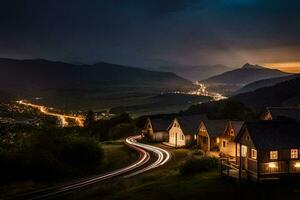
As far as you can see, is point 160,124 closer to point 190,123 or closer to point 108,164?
point 190,123

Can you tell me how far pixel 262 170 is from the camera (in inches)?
1607

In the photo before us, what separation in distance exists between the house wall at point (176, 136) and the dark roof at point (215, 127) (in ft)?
27.4

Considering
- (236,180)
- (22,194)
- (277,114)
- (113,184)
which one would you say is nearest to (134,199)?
(113,184)

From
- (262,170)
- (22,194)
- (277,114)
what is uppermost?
(277,114)

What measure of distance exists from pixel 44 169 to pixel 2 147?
28.9ft

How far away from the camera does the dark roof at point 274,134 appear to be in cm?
4141

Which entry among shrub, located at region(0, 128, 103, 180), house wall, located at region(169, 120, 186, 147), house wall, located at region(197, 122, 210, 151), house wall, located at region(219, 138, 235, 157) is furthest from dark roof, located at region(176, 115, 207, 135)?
shrub, located at region(0, 128, 103, 180)

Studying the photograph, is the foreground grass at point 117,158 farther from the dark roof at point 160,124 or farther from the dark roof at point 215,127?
the dark roof at point 215,127

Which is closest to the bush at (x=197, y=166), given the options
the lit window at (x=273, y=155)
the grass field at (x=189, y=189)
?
the grass field at (x=189, y=189)

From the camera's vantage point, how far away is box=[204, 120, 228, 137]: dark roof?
71850 millimetres

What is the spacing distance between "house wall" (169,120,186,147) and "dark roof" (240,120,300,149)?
122ft

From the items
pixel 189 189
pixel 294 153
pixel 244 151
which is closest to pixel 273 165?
pixel 294 153

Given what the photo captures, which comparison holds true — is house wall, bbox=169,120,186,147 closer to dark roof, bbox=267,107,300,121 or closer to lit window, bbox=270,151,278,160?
dark roof, bbox=267,107,300,121

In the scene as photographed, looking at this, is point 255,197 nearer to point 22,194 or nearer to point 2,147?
point 22,194
